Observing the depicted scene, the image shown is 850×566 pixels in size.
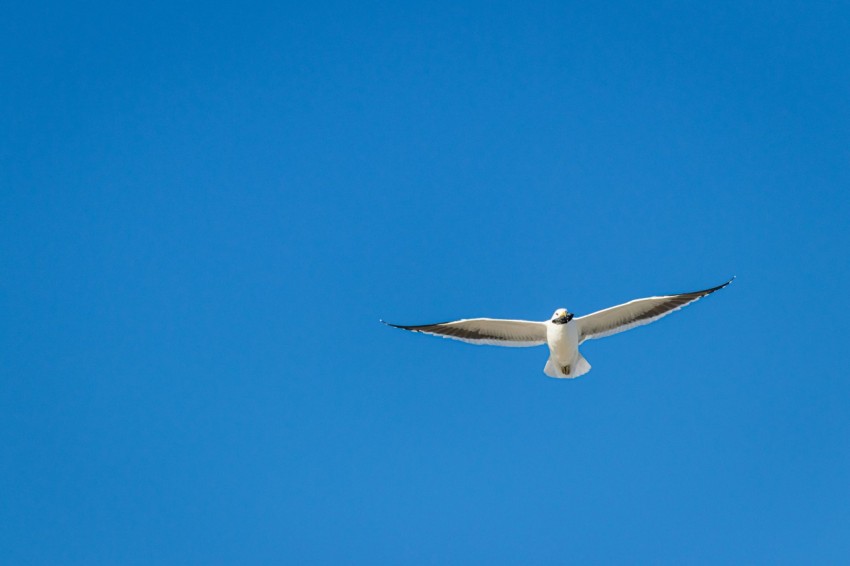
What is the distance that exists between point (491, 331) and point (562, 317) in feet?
6.71

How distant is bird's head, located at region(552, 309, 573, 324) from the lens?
23.1 metres

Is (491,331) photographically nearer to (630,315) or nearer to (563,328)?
(563,328)

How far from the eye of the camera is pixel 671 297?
22.7 m

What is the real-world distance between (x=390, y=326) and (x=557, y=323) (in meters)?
4.18

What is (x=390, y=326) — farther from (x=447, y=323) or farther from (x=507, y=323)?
(x=507, y=323)

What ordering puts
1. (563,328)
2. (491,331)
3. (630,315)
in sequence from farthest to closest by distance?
(491,331), (630,315), (563,328)

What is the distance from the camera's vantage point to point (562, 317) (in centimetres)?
2308

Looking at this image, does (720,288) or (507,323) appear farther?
(507,323)

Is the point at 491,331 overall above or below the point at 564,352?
above

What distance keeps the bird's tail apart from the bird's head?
3.34 ft

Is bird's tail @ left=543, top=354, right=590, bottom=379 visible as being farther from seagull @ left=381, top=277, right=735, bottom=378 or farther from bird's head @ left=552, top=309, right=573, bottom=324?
bird's head @ left=552, top=309, right=573, bottom=324

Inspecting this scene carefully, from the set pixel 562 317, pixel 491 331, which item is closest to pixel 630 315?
pixel 562 317

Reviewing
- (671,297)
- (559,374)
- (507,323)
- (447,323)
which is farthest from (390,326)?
(671,297)

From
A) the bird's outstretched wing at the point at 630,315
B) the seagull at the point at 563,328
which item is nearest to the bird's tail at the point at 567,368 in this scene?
the seagull at the point at 563,328
